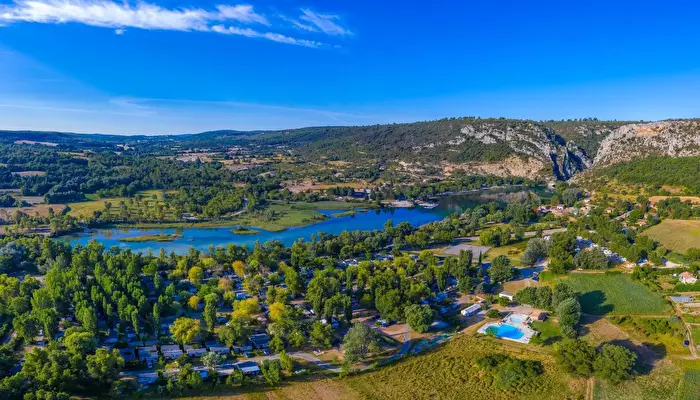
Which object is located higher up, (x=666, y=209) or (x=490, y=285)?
(x=666, y=209)

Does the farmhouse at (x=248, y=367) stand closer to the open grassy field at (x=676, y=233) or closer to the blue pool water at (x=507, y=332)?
the blue pool water at (x=507, y=332)

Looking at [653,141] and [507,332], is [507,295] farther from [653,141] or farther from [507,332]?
[653,141]

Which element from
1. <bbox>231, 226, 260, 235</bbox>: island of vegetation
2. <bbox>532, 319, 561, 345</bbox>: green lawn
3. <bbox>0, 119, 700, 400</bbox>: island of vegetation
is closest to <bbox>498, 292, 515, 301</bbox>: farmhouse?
<bbox>0, 119, 700, 400</bbox>: island of vegetation

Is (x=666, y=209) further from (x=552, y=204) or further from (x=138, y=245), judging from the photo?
(x=138, y=245)

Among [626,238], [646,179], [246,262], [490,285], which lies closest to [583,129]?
[646,179]

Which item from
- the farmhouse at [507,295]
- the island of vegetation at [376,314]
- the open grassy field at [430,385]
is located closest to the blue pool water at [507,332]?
the island of vegetation at [376,314]

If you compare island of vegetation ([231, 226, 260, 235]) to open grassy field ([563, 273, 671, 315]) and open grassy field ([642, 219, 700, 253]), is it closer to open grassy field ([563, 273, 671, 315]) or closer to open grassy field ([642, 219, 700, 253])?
open grassy field ([563, 273, 671, 315])

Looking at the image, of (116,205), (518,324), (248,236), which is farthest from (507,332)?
(116,205)
